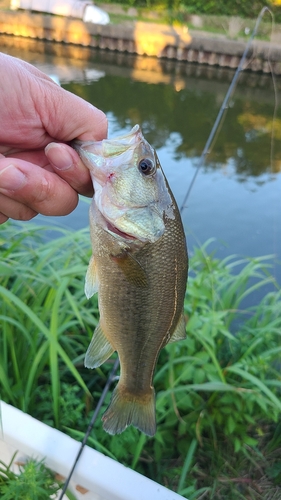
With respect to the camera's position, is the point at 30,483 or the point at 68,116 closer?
the point at 68,116

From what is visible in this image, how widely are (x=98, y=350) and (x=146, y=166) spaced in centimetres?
69

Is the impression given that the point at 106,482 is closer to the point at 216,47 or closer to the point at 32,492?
the point at 32,492

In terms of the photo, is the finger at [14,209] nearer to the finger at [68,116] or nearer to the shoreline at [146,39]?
the finger at [68,116]

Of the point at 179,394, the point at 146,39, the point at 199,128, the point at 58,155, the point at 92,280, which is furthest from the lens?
the point at 146,39

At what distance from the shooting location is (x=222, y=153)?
8656mm

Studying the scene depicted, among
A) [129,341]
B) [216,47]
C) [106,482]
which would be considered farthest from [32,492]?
[216,47]

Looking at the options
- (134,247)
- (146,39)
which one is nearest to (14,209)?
(134,247)

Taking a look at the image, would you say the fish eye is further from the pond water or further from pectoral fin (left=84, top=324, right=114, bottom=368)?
the pond water

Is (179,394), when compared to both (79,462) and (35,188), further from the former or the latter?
(35,188)

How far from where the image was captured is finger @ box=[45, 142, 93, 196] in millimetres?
1278

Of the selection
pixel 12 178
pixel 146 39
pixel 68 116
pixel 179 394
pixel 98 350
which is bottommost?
pixel 179 394

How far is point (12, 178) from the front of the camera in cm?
128

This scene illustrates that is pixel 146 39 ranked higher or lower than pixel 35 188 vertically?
higher

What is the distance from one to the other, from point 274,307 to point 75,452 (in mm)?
1588
